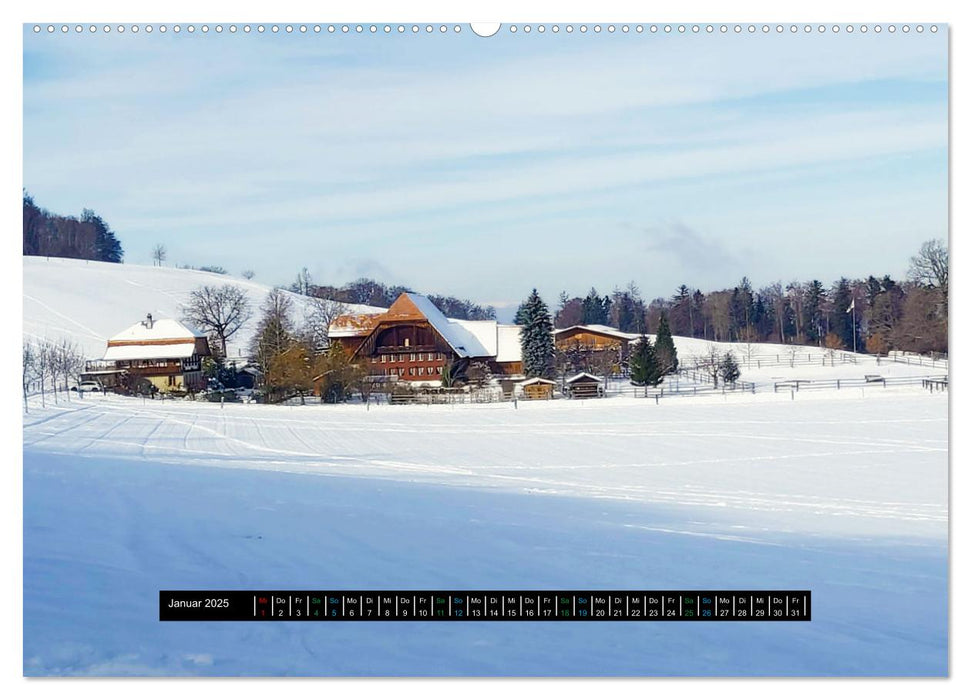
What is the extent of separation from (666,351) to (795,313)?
1.59 meters

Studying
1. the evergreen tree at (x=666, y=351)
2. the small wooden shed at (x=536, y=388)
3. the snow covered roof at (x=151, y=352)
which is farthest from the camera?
the small wooden shed at (x=536, y=388)

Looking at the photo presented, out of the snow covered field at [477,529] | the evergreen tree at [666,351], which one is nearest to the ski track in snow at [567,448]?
the snow covered field at [477,529]

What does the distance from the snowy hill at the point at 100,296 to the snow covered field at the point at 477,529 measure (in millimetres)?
512

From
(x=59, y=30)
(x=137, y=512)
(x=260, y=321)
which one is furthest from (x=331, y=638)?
(x=59, y=30)

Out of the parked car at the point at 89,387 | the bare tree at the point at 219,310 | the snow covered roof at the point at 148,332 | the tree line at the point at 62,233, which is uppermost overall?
the tree line at the point at 62,233

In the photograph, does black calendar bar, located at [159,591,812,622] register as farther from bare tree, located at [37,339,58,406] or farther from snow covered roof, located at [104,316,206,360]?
snow covered roof, located at [104,316,206,360]

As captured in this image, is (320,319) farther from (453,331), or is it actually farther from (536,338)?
(536,338)

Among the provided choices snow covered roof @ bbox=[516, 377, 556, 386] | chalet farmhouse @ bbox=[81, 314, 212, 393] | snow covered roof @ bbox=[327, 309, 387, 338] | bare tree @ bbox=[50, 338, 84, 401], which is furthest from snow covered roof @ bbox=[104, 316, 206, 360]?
snow covered roof @ bbox=[516, 377, 556, 386]

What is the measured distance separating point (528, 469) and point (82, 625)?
2.92 metres

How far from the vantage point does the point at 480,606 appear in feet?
15.2

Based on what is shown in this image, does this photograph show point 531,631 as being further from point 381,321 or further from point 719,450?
point 719,450

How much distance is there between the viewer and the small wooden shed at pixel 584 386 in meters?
6.70

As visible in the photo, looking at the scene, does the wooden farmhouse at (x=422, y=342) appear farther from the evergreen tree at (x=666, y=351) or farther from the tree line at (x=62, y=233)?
the tree line at (x=62, y=233)

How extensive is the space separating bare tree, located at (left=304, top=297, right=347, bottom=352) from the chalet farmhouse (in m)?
0.81
